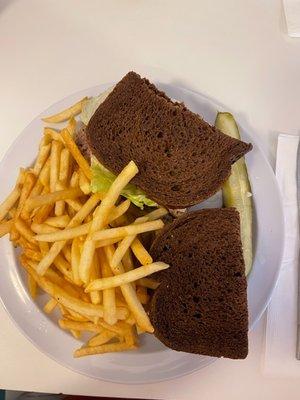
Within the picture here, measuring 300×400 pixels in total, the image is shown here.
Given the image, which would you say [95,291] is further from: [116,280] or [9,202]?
[9,202]

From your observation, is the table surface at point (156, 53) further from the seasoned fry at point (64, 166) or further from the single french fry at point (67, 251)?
the single french fry at point (67, 251)

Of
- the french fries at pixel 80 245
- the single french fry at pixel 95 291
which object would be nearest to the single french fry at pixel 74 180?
the french fries at pixel 80 245

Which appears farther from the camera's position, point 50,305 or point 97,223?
point 50,305

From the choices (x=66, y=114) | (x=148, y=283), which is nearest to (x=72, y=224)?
(x=148, y=283)

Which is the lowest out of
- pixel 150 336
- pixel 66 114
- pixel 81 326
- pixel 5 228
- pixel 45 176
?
pixel 150 336

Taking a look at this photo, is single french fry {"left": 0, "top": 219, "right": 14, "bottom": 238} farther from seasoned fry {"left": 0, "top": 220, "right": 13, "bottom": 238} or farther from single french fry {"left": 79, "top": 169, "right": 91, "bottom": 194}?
single french fry {"left": 79, "top": 169, "right": 91, "bottom": 194}
